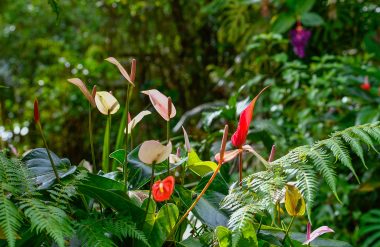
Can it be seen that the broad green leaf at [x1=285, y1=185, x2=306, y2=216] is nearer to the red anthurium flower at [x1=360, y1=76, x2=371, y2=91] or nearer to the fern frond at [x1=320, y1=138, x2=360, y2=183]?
the fern frond at [x1=320, y1=138, x2=360, y2=183]

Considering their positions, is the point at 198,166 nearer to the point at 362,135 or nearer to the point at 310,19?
the point at 362,135

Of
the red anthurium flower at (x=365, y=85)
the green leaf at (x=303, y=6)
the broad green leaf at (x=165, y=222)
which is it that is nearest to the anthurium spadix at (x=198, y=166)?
the broad green leaf at (x=165, y=222)

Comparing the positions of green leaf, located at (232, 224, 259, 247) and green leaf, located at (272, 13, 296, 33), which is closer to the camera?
green leaf, located at (232, 224, 259, 247)

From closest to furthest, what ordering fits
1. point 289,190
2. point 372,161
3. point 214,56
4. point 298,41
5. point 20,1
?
point 289,190, point 372,161, point 298,41, point 214,56, point 20,1

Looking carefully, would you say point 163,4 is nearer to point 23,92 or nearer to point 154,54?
point 154,54

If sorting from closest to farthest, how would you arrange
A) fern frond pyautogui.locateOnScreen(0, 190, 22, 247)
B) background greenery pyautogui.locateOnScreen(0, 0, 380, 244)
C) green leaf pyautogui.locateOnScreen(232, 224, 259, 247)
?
fern frond pyautogui.locateOnScreen(0, 190, 22, 247), green leaf pyautogui.locateOnScreen(232, 224, 259, 247), background greenery pyautogui.locateOnScreen(0, 0, 380, 244)

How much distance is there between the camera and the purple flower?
2.43 metres

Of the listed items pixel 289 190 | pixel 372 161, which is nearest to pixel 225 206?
pixel 289 190

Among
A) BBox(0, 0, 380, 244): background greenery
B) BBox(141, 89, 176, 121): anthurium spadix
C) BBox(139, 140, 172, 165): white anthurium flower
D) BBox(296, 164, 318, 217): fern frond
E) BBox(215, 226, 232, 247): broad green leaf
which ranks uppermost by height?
BBox(141, 89, 176, 121): anthurium spadix

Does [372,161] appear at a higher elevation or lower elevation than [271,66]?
lower

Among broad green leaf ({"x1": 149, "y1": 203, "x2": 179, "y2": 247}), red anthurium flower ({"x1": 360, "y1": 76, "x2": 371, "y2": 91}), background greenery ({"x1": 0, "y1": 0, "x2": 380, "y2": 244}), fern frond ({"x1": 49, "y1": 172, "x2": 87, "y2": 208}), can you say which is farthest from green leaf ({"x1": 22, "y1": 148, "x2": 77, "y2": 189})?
red anthurium flower ({"x1": 360, "y1": 76, "x2": 371, "y2": 91})

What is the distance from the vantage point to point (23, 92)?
11.8 feet

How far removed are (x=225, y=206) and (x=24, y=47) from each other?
4119 millimetres

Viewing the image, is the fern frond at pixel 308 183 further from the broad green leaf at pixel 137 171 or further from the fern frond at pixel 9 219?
the fern frond at pixel 9 219
